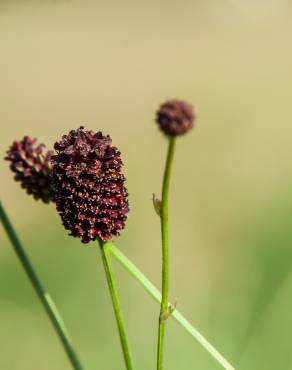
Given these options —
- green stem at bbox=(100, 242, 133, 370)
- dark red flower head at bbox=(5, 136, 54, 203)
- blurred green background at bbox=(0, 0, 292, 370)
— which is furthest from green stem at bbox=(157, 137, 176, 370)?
blurred green background at bbox=(0, 0, 292, 370)

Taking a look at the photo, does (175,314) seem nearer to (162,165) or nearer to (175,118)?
(175,118)

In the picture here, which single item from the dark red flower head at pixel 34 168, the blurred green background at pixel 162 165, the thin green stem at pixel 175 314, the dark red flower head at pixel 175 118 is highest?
the dark red flower head at pixel 175 118

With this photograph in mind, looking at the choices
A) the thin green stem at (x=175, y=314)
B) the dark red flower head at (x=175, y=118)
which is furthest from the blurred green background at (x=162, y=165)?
the dark red flower head at (x=175, y=118)

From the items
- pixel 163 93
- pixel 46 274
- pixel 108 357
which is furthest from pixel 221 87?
pixel 108 357

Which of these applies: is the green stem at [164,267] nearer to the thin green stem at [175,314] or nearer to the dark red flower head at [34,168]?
the thin green stem at [175,314]

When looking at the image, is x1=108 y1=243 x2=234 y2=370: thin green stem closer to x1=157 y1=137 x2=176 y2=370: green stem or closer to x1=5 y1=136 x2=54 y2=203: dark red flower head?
x1=157 y1=137 x2=176 y2=370: green stem

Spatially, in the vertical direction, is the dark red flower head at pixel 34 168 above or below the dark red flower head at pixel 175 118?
below

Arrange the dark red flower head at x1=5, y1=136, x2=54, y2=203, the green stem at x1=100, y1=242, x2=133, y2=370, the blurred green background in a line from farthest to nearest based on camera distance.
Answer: the blurred green background < the dark red flower head at x1=5, y1=136, x2=54, y2=203 < the green stem at x1=100, y1=242, x2=133, y2=370
